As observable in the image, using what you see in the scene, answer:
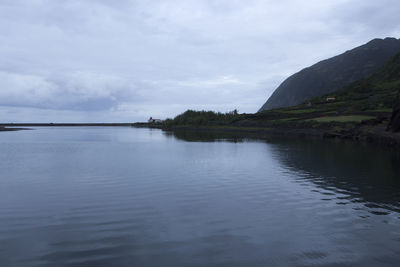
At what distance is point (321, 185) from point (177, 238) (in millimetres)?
17760

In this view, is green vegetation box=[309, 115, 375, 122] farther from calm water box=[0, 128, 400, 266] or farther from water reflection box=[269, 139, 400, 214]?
calm water box=[0, 128, 400, 266]

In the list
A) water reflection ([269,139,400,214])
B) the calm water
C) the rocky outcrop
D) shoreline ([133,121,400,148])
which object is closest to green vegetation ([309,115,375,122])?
shoreline ([133,121,400,148])

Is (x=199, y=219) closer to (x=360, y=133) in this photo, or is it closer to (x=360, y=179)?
(x=360, y=179)

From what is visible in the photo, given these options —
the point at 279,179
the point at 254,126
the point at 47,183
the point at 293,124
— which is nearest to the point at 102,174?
the point at 47,183

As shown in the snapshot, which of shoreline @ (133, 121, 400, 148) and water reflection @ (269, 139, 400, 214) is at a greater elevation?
shoreline @ (133, 121, 400, 148)

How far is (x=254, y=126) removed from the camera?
169m

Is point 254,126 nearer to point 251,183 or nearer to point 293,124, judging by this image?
point 293,124

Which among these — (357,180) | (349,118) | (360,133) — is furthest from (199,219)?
(349,118)

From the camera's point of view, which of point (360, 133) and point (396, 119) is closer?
point (396, 119)

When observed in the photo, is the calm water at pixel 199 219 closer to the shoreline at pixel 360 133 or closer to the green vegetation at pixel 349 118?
the shoreline at pixel 360 133

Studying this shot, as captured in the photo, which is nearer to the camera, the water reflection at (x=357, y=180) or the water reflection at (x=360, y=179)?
the water reflection at (x=357, y=180)

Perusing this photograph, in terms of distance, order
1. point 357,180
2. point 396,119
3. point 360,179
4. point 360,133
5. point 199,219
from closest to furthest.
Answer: point 199,219
point 357,180
point 360,179
point 396,119
point 360,133

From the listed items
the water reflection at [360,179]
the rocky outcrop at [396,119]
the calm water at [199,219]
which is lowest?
the water reflection at [360,179]

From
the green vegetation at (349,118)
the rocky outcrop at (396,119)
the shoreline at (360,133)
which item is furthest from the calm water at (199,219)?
the green vegetation at (349,118)
